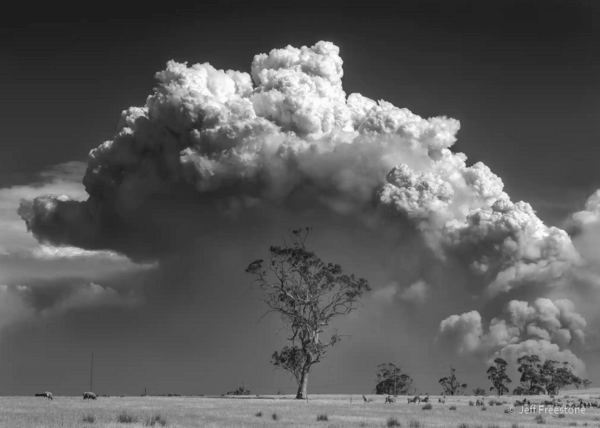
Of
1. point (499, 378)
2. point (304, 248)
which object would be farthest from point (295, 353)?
point (499, 378)

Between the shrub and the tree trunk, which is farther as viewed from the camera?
the tree trunk

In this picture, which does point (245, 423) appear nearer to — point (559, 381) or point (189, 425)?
point (189, 425)

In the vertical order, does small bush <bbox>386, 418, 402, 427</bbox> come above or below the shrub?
below

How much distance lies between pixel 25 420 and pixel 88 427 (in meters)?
4.82

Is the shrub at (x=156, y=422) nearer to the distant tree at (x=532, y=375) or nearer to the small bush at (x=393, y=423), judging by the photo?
the small bush at (x=393, y=423)

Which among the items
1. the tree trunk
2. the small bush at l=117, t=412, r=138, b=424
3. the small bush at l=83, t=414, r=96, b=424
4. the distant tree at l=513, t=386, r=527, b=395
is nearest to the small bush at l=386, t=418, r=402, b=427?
the small bush at l=117, t=412, r=138, b=424

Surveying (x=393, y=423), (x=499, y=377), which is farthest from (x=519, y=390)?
(x=393, y=423)

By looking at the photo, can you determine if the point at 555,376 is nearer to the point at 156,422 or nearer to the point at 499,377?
the point at 499,377

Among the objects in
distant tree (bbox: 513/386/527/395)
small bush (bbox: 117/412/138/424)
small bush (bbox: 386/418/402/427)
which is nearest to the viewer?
small bush (bbox: 117/412/138/424)

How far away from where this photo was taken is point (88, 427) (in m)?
21.7

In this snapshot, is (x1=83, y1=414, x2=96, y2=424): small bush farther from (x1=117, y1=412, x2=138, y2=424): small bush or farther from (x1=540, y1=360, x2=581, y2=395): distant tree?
(x1=540, y1=360, x2=581, y2=395): distant tree

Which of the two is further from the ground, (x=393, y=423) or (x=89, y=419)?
(x=89, y=419)

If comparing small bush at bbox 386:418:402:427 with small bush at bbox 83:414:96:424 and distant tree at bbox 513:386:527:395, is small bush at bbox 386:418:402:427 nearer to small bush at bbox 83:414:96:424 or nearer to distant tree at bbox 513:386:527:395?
small bush at bbox 83:414:96:424

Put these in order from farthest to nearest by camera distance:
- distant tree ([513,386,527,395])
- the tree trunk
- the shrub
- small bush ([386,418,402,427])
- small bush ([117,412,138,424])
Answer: distant tree ([513,386,527,395]) → the tree trunk → small bush ([386,418,402,427]) → small bush ([117,412,138,424]) → the shrub
